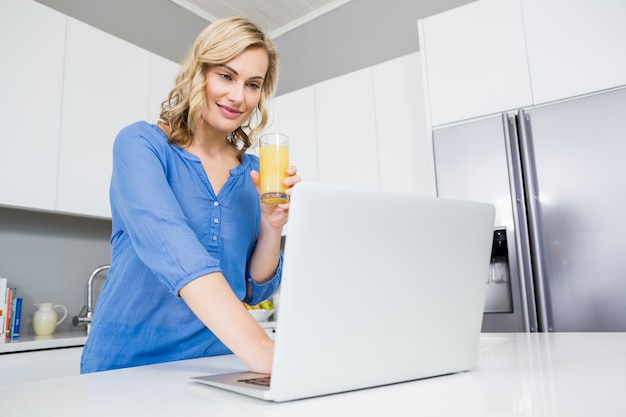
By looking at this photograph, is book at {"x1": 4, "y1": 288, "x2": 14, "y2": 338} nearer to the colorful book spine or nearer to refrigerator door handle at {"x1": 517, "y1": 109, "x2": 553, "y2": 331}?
the colorful book spine

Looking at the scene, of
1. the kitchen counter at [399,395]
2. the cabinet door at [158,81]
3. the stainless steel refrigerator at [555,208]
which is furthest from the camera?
the cabinet door at [158,81]

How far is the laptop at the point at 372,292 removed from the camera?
523 mm

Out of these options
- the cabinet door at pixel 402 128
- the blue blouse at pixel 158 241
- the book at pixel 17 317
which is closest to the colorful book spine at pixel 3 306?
the book at pixel 17 317

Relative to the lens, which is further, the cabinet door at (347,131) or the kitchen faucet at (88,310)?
the cabinet door at (347,131)

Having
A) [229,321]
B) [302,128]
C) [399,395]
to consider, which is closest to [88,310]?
[302,128]

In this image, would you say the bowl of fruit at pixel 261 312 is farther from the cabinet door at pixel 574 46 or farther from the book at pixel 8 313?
the cabinet door at pixel 574 46

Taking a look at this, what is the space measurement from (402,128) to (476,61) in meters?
0.60

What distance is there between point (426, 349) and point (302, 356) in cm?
20

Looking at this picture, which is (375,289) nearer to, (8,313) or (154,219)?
(154,219)

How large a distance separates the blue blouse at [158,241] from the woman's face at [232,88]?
4.3 inches

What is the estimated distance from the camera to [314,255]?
53 cm

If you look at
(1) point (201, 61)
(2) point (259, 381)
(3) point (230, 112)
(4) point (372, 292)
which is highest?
(1) point (201, 61)

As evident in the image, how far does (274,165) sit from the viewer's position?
3.12 feet

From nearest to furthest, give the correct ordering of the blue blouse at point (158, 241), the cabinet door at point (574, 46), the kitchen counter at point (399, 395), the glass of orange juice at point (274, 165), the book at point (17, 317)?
the kitchen counter at point (399, 395) < the blue blouse at point (158, 241) < the glass of orange juice at point (274, 165) < the cabinet door at point (574, 46) < the book at point (17, 317)
